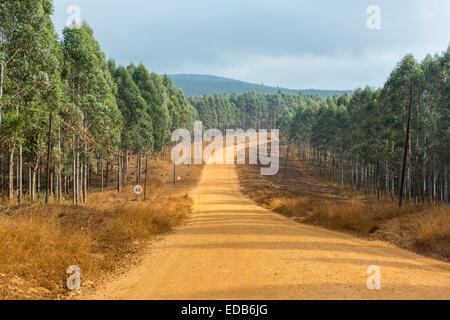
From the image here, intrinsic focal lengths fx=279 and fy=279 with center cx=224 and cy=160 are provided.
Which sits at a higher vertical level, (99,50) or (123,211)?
(99,50)

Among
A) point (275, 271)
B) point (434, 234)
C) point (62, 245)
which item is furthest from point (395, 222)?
point (62, 245)

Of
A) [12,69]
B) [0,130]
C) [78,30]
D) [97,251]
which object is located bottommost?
[97,251]

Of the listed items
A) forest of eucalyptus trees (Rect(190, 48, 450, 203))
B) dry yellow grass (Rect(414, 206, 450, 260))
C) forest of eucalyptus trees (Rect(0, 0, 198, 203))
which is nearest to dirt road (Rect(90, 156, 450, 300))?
dry yellow grass (Rect(414, 206, 450, 260))

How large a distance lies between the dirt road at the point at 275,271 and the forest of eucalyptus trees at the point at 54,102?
12.5 meters

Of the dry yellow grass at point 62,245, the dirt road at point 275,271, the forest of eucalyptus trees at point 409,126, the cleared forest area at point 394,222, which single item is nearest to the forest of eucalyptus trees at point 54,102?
the dry yellow grass at point 62,245

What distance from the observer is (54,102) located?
700 inches

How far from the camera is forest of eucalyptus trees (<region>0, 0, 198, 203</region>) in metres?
15.1

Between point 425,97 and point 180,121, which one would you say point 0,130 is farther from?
point 180,121

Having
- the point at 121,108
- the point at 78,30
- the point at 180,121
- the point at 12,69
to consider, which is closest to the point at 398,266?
the point at 12,69

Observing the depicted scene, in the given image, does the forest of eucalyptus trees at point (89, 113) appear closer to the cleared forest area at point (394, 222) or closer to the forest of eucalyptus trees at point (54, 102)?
the forest of eucalyptus trees at point (54, 102)

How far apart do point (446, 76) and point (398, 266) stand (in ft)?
103

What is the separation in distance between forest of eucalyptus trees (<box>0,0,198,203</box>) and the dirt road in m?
12.5

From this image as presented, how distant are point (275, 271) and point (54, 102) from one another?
57.1 feet
